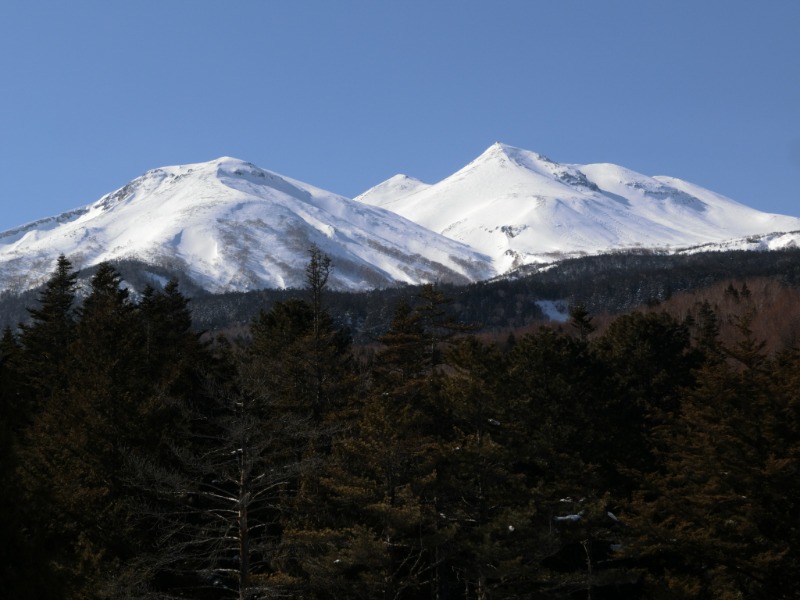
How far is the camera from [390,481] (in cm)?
2794

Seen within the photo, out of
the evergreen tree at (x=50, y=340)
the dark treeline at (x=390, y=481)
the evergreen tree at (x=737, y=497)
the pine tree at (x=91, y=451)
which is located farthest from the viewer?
the evergreen tree at (x=50, y=340)

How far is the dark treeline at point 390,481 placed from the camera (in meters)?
24.6

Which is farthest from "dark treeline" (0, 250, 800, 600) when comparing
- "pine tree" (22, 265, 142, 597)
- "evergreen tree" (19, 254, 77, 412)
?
"evergreen tree" (19, 254, 77, 412)

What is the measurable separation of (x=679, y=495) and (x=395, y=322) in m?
15.4

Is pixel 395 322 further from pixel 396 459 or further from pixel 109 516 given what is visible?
pixel 109 516

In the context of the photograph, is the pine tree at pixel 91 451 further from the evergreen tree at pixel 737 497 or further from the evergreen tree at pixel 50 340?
the evergreen tree at pixel 737 497

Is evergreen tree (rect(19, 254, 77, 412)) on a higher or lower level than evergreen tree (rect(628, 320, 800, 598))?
higher

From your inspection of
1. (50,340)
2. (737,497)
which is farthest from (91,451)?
(50,340)

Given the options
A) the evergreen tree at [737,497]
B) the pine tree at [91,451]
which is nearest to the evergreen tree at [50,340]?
the pine tree at [91,451]

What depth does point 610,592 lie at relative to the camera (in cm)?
3569

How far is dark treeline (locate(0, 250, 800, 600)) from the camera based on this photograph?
24.6 metres

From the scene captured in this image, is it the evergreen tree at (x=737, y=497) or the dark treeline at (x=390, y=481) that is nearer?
the dark treeline at (x=390, y=481)

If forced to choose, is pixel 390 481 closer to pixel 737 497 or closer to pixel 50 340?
pixel 737 497

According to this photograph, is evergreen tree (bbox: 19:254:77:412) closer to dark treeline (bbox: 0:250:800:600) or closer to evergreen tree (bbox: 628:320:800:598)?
dark treeline (bbox: 0:250:800:600)
